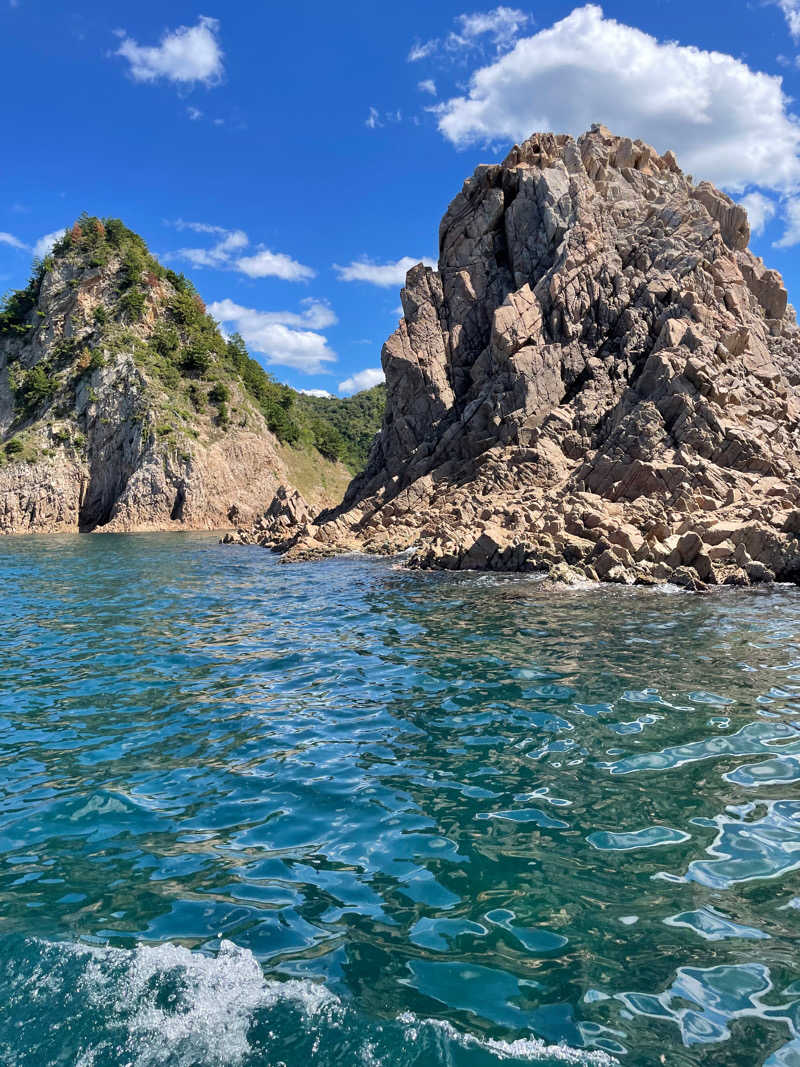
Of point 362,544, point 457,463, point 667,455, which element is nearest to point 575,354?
point 457,463

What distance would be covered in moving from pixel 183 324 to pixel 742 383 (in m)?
73.8

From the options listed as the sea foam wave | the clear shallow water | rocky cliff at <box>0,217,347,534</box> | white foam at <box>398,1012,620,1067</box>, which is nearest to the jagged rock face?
rocky cliff at <box>0,217,347,534</box>

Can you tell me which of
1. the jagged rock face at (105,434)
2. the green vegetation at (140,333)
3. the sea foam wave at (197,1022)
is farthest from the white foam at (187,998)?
the green vegetation at (140,333)

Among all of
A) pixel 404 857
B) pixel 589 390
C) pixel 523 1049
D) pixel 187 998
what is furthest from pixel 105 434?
pixel 523 1049

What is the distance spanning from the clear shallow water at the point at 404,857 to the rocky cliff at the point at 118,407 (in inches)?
2397

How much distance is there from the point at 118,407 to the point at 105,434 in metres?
3.22

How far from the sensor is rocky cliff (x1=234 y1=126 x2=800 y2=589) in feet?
75.9

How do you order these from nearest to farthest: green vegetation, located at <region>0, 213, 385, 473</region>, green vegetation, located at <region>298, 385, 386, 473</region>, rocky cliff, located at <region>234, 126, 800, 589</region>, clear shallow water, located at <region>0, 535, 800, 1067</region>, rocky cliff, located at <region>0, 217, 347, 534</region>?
clear shallow water, located at <region>0, 535, 800, 1067</region> → rocky cliff, located at <region>234, 126, 800, 589</region> → rocky cliff, located at <region>0, 217, 347, 534</region> → green vegetation, located at <region>0, 213, 385, 473</region> → green vegetation, located at <region>298, 385, 386, 473</region>

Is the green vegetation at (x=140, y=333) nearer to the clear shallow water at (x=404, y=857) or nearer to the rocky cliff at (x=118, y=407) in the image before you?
the rocky cliff at (x=118, y=407)

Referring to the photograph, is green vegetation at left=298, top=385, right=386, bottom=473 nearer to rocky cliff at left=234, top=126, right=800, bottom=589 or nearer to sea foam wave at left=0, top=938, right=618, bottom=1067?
rocky cliff at left=234, top=126, right=800, bottom=589

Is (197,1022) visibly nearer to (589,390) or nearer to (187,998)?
(187,998)

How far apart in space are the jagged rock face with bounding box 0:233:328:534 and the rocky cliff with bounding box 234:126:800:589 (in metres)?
25.3

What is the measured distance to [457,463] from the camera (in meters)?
36.7

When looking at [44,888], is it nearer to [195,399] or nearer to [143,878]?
[143,878]
